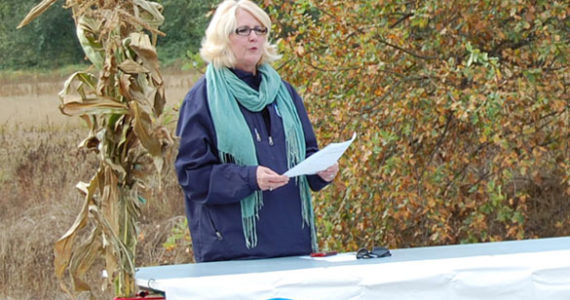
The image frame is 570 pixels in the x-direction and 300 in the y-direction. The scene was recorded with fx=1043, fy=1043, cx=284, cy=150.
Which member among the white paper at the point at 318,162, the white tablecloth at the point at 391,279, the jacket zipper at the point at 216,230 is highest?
the white paper at the point at 318,162

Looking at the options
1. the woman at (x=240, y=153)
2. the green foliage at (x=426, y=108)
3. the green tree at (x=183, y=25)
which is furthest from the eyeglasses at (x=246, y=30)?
the green tree at (x=183, y=25)

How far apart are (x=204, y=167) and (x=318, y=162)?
0.43 meters

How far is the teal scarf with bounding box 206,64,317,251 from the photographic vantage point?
148 inches

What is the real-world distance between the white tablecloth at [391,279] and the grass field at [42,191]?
441 centimetres

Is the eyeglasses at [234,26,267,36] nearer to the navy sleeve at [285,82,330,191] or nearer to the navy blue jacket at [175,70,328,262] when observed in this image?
the navy blue jacket at [175,70,328,262]

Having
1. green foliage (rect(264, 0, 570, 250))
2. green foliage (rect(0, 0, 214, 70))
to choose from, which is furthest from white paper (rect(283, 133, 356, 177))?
green foliage (rect(0, 0, 214, 70))

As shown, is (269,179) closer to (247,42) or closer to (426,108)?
(247,42)

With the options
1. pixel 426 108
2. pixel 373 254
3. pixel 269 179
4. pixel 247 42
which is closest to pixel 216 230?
pixel 269 179

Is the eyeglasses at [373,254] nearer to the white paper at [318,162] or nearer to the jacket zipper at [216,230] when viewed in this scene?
the white paper at [318,162]

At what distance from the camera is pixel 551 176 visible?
7.45 meters

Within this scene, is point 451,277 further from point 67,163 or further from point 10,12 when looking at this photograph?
point 10,12

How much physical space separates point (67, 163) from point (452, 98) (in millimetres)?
4955

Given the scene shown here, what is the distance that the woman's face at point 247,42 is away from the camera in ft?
12.7

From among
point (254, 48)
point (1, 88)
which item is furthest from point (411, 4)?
point (1, 88)
